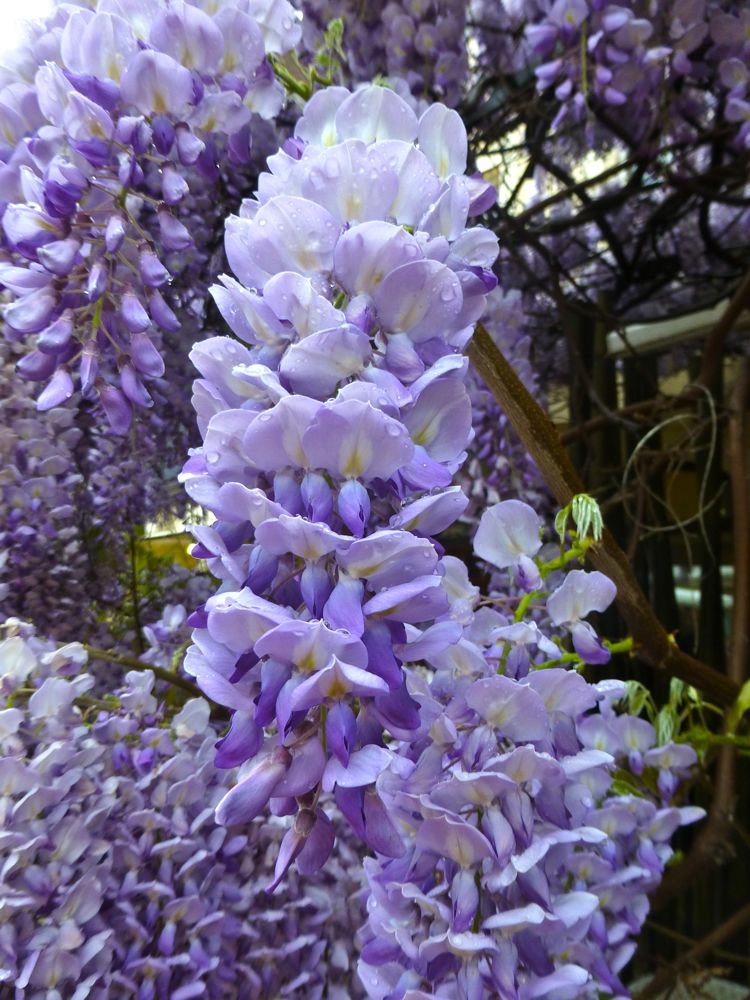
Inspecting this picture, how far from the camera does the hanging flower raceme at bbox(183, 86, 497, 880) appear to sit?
26cm

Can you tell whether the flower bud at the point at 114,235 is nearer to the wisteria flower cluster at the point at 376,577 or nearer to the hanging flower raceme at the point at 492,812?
the wisteria flower cluster at the point at 376,577

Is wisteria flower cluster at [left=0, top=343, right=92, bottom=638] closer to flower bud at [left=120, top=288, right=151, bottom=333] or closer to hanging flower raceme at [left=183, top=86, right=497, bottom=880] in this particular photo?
flower bud at [left=120, top=288, right=151, bottom=333]

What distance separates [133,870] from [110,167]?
0.40 meters

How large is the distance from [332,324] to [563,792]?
26cm

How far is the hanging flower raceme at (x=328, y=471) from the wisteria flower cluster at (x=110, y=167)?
11 centimetres

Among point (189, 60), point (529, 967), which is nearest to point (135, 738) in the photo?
point (529, 967)

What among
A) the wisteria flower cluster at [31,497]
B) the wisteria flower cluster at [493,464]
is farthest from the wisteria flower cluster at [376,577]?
the wisteria flower cluster at [493,464]

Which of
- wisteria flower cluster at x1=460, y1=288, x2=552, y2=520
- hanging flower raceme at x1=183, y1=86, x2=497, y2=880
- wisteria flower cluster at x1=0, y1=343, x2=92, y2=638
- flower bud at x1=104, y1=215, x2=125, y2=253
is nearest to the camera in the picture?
hanging flower raceme at x1=183, y1=86, x2=497, y2=880

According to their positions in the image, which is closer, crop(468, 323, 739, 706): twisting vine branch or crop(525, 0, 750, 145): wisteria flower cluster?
crop(468, 323, 739, 706): twisting vine branch

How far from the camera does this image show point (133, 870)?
0.52 meters

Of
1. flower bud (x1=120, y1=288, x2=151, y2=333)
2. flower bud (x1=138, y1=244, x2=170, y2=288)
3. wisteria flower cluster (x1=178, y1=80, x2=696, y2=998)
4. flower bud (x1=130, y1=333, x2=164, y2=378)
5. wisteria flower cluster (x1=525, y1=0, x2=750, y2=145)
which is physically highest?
wisteria flower cluster (x1=525, y1=0, x2=750, y2=145)

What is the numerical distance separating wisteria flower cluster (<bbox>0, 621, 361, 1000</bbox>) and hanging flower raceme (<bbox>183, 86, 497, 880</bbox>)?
260 millimetres

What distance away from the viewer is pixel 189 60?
0.41 m

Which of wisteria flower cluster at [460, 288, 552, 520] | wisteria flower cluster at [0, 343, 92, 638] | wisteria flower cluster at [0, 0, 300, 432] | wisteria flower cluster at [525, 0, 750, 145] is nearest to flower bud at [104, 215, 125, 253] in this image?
wisteria flower cluster at [0, 0, 300, 432]
